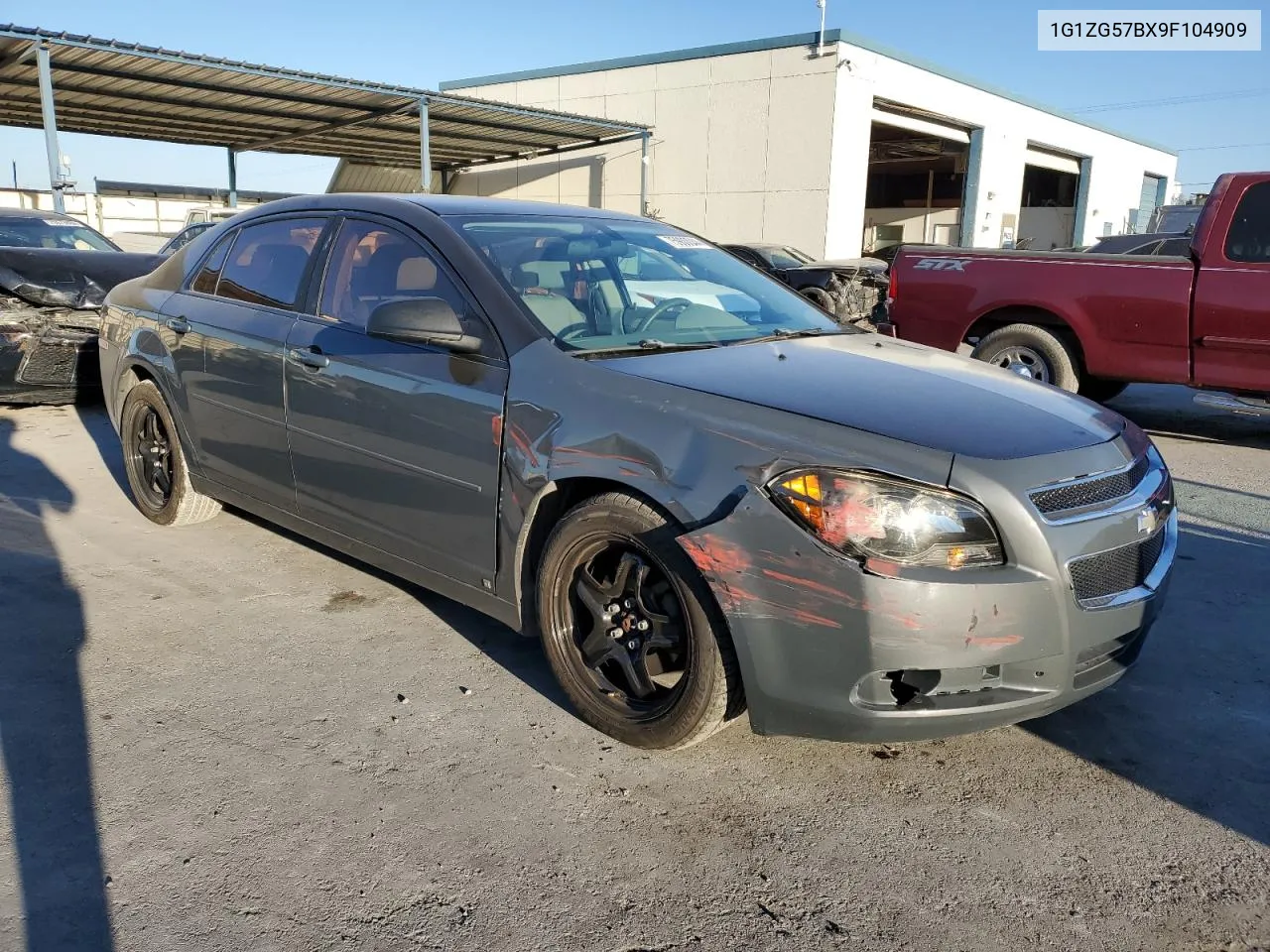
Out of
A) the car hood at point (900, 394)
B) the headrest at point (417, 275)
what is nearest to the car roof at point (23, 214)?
the headrest at point (417, 275)

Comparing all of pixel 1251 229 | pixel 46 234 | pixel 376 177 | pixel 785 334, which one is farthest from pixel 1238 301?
pixel 376 177

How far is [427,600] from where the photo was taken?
13.6ft

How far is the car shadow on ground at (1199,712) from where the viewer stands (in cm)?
279

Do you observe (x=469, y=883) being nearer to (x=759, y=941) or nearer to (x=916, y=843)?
(x=759, y=941)

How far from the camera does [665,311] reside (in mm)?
3582

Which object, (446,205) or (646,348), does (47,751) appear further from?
(446,205)

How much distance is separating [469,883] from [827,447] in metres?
1.40

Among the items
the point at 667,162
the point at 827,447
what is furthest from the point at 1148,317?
the point at 667,162

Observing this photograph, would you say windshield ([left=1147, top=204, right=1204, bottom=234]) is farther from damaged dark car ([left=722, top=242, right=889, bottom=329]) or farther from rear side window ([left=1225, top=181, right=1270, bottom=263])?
rear side window ([left=1225, top=181, right=1270, bottom=263])

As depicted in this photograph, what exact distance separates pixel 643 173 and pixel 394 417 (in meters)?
23.4

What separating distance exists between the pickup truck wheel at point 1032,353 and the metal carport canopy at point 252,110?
635 inches

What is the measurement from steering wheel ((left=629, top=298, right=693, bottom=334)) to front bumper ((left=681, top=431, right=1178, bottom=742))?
1090mm

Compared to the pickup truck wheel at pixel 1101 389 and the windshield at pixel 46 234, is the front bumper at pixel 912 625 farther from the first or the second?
the windshield at pixel 46 234

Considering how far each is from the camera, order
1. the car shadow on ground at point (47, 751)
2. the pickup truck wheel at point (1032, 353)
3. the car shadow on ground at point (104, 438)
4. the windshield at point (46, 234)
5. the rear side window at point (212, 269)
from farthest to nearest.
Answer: the windshield at point (46, 234)
the pickup truck wheel at point (1032, 353)
the car shadow on ground at point (104, 438)
the rear side window at point (212, 269)
the car shadow on ground at point (47, 751)
